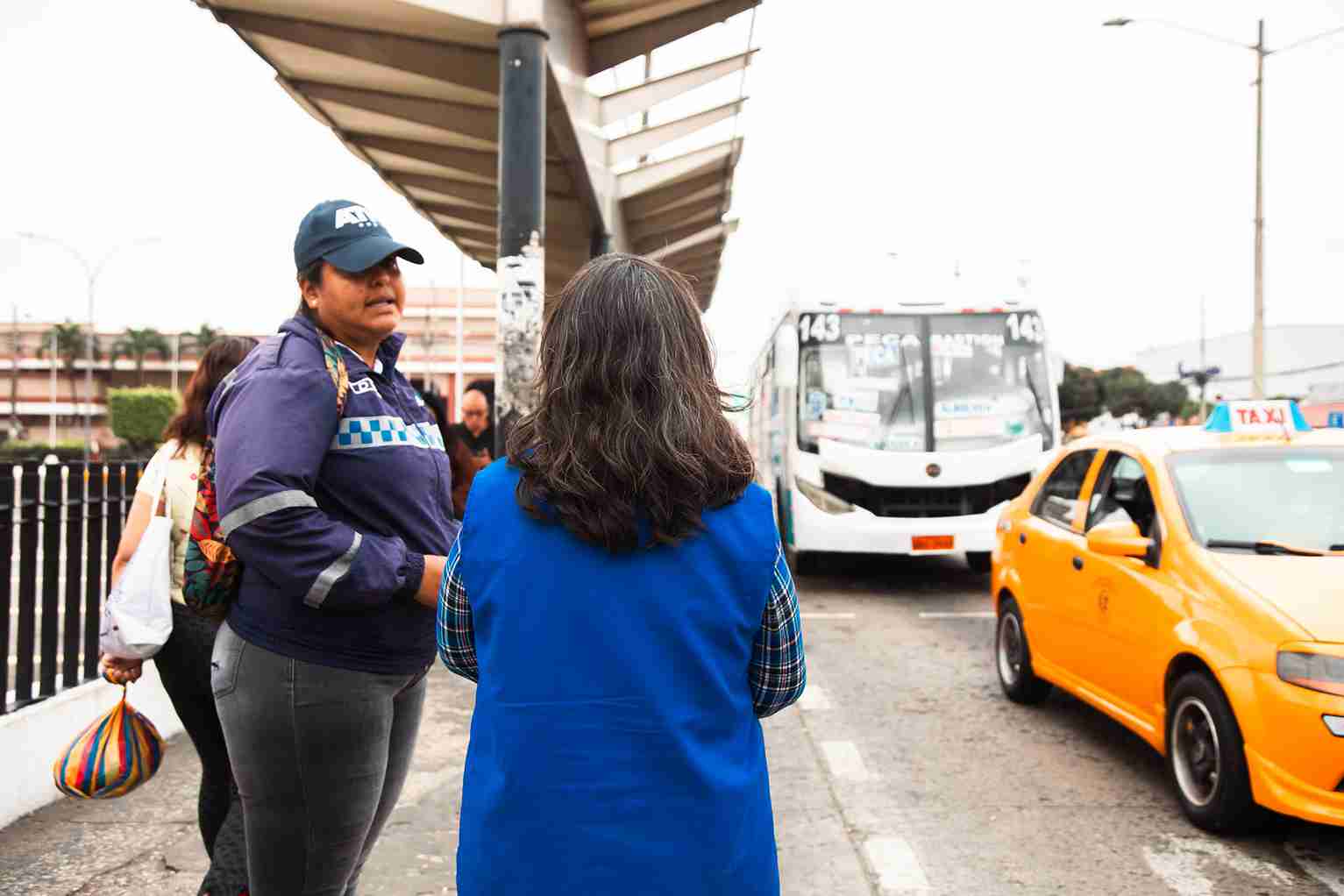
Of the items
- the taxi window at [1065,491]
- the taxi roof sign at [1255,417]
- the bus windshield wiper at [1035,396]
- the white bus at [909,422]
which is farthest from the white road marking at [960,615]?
the taxi roof sign at [1255,417]

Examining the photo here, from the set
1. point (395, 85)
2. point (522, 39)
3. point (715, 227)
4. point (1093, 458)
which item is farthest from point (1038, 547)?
→ point (715, 227)

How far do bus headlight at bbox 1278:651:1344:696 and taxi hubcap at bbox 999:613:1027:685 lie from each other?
2.47m

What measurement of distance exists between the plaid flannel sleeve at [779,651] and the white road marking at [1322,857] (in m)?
3.10

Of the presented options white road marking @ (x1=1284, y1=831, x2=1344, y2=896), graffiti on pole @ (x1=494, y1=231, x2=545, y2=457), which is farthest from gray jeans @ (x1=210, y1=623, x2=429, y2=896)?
graffiti on pole @ (x1=494, y1=231, x2=545, y2=457)

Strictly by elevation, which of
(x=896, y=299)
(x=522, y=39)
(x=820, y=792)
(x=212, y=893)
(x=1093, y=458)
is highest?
(x=522, y=39)

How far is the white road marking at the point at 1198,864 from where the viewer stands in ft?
13.2

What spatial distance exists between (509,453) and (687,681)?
1.42ft

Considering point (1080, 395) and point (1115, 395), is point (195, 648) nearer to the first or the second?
point (1080, 395)

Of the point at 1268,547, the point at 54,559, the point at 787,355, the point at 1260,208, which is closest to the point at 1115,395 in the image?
the point at 1260,208

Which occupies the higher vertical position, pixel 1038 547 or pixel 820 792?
pixel 1038 547

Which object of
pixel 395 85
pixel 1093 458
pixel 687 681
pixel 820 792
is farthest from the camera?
pixel 395 85

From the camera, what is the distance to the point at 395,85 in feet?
33.7

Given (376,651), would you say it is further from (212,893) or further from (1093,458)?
(1093,458)

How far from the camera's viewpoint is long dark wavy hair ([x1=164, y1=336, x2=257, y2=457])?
333 centimetres
